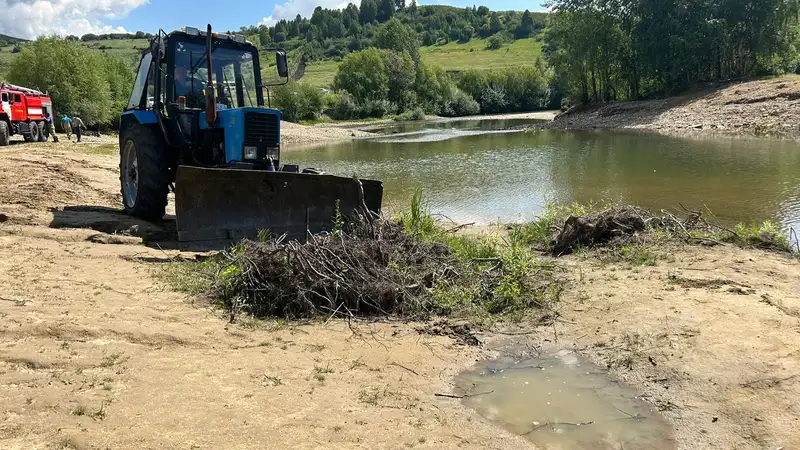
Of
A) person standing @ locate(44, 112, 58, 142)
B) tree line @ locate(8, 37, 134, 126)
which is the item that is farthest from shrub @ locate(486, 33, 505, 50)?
person standing @ locate(44, 112, 58, 142)

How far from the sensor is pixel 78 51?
37219mm

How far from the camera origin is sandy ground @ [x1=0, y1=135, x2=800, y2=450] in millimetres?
3264

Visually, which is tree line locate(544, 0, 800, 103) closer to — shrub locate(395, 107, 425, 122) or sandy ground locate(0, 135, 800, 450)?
Result: shrub locate(395, 107, 425, 122)

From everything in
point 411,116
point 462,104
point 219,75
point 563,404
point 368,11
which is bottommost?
point 563,404

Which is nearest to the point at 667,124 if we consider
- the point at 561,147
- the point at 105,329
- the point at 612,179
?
the point at 561,147

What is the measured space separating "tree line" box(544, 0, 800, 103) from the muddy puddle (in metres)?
41.5

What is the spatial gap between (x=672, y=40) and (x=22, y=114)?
38.6 m

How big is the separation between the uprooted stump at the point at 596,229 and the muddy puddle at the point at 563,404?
3.37 meters

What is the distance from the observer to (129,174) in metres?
9.29

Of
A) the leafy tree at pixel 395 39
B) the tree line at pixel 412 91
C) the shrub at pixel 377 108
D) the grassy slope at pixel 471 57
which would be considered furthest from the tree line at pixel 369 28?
the shrub at pixel 377 108

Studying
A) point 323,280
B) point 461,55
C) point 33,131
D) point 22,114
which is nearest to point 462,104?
point 461,55

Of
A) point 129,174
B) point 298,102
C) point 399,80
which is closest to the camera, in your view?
point 129,174

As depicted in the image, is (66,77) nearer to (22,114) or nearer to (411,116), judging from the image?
(22,114)

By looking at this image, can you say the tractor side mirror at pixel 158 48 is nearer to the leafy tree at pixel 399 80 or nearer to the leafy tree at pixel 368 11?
the leafy tree at pixel 399 80
